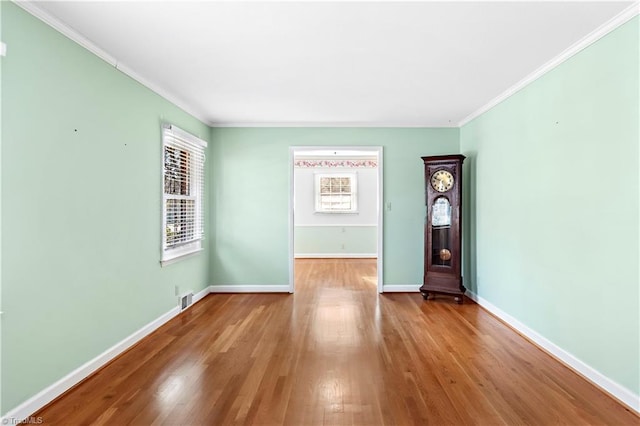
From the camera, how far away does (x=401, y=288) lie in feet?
16.4

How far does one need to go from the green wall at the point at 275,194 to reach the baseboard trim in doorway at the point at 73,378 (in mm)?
1606

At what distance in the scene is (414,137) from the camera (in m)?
4.99

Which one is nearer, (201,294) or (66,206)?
(66,206)

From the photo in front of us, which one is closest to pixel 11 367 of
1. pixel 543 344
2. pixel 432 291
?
pixel 543 344

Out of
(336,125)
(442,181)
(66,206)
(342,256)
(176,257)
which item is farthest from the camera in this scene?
(342,256)

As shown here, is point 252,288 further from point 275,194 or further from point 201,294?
point 275,194

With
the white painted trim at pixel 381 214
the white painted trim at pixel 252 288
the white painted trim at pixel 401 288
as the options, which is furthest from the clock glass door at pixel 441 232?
the white painted trim at pixel 252 288

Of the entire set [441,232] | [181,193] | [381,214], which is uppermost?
[181,193]

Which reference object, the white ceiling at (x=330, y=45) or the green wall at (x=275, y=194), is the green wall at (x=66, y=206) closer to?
the white ceiling at (x=330, y=45)

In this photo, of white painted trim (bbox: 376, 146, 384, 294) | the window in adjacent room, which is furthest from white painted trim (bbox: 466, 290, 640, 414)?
the window in adjacent room

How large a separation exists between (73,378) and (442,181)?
13.9 ft

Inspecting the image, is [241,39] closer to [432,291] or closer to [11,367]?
[11,367]

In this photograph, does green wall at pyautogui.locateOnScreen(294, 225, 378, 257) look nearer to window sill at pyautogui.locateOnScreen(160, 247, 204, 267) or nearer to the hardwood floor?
window sill at pyautogui.locateOnScreen(160, 247, 204, 267)

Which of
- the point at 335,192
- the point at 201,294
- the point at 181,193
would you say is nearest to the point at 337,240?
the point at 335,192
